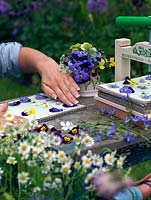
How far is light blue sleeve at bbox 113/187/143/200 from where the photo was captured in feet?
5.22

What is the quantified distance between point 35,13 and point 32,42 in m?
0.30

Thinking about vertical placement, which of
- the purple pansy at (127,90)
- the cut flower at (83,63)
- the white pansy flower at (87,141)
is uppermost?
the cut flower at (83,63)

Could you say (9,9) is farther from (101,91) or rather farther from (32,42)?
(101,91)

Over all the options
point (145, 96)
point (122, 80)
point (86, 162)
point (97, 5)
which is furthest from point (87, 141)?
point (97, 5)

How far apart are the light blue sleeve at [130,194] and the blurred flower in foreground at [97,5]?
4.17m

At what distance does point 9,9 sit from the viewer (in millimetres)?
6098

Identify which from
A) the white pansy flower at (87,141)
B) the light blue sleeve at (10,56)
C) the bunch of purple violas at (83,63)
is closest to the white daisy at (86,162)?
the white pansy flower at (87,141)

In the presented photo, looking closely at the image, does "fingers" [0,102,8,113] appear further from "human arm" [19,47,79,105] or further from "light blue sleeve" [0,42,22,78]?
"light blue sleeve" [0,42,22,78]

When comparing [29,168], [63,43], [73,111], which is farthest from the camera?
[63,43]

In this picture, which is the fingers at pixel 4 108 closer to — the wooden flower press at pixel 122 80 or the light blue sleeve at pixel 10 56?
the wooden flower press at pixel 122 80

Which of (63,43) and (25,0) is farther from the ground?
(25,0)

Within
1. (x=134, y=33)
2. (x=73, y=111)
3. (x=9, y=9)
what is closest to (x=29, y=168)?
(x=73, y=111)

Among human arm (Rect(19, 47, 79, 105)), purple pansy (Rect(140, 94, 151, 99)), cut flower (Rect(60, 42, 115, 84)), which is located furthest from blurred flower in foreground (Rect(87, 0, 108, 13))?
purple pansy (Rect(140, 94, 151, 99))

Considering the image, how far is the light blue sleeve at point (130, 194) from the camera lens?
1.59 meters
